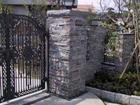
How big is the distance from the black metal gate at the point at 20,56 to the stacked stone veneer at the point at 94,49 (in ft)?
4.80

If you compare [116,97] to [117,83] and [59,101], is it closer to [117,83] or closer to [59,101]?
[117,83]

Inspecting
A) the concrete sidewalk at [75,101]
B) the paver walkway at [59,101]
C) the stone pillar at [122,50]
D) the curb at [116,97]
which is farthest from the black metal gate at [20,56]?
the stone pillar at [122,50]

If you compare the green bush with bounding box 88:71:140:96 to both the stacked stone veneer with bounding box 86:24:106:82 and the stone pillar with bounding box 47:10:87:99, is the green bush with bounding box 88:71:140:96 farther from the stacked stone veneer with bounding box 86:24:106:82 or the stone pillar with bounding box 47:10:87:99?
the stone pillar with bounding box 47:10:87:99

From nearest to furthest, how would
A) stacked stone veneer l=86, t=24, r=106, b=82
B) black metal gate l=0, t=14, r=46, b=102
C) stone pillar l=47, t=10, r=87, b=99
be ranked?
black metal gate l=0, t=14, r=46, b=102 → stone pillar l=47, t=10, r=87, b=99 → stacked stone veneer l=86, t=24, r=106, b=82

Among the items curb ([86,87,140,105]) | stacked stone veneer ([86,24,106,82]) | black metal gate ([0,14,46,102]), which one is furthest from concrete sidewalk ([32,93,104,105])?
stacked stone veneer ([86,24,106,82])

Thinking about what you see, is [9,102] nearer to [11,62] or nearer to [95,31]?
[11,62]

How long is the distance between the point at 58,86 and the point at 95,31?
2052mm

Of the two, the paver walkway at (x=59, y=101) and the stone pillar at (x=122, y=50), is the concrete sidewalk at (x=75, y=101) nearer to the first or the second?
the paver walkway at (x=59, y=101)

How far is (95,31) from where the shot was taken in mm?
7496

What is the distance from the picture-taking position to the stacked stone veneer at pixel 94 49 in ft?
24.0

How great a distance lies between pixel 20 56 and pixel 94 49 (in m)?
2.48

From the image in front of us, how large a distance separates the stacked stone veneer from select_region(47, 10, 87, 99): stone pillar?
0.80 m

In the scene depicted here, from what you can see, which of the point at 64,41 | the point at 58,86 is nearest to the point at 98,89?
the point at 58,86

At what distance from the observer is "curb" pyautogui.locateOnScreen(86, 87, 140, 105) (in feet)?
20.1
